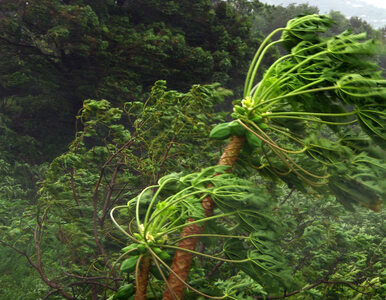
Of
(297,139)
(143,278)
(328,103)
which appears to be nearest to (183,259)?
(143,278)

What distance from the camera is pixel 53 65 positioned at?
880 cm

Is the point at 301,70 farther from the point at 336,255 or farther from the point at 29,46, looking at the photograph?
the point at 29,46

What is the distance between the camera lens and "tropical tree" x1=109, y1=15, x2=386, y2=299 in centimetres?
135

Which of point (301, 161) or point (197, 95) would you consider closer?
point (301, 161)

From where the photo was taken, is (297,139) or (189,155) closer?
(297,139)

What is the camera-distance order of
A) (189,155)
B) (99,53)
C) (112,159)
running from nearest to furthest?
(112,159) < (189,155) < (99,53)

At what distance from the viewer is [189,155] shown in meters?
4.00

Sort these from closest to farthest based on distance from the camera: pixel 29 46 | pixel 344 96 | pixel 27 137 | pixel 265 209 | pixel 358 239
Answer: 1. pixel 344 96
2. pixel 265 209
3. pixel 358 239
4. pixel 29 46
5. pixel 27 137

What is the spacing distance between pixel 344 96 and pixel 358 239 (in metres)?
2.68

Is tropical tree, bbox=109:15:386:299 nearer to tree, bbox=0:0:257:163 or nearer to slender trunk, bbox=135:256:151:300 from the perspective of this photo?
slender trunk, bbox=135:256:151:300

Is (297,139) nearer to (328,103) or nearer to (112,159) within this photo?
(328,103)

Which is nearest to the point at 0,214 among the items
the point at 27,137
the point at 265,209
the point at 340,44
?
the point at 27,137

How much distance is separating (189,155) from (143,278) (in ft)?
8.49

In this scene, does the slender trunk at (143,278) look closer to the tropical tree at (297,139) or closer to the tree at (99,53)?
the tropical tree at (297,139)
